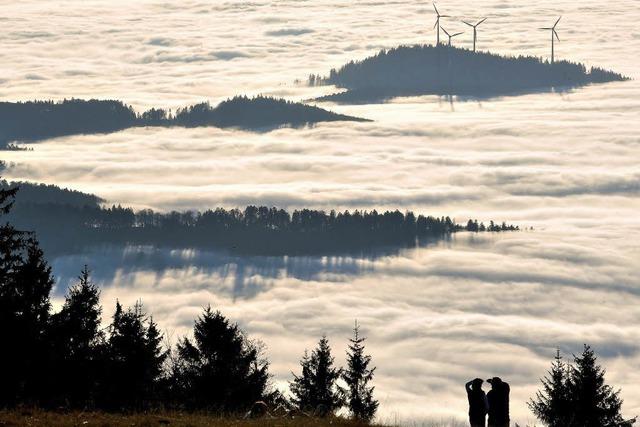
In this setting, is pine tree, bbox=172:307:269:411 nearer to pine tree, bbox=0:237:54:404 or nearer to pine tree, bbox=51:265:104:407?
pine tree, bbox=51:265:104:407

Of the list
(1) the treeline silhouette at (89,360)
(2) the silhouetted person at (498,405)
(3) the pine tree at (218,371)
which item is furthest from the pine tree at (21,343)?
(2) the silhouetted person at (498,405)

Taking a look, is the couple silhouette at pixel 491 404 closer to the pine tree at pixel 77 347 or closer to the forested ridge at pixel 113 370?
the forested ridge at pixel 113 370

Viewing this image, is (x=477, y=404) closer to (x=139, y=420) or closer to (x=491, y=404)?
(x=491, y=404)

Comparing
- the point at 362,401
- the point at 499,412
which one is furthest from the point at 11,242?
the point at 362,401

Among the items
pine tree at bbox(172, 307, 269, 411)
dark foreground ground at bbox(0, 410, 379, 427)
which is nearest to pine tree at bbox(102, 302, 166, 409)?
pine tree at bbox(172, 307, 269, 411)

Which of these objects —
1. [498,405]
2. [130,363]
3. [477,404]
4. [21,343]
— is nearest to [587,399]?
[130,363]

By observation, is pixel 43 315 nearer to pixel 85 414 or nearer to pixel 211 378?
pixel 211 378
